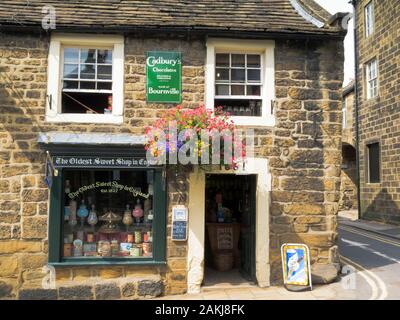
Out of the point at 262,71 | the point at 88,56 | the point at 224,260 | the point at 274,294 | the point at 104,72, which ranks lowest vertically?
the point at 274,294

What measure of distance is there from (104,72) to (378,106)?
532 inches

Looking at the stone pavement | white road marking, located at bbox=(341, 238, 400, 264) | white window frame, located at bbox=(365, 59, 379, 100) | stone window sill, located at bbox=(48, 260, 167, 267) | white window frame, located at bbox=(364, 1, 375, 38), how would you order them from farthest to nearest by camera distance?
white window frame, located at bbox=(364, 1, 375, 38) < white window frame, located at bbox=(365, 59, 379, 100) < white road marking, located at bbox=(341, 238, 400, 264) < stone window sill, located at bbox=(48, 260, 167, 267) < the stone pavement

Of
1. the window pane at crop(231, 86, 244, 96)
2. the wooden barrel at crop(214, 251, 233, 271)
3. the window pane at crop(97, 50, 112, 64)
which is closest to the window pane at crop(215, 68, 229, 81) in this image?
the window pane at crop(231, 86, 244, 96)

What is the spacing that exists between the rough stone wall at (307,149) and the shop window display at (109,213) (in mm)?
2383

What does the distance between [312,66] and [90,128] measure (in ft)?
14.3

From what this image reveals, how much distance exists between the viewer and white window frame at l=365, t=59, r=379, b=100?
60.5ft

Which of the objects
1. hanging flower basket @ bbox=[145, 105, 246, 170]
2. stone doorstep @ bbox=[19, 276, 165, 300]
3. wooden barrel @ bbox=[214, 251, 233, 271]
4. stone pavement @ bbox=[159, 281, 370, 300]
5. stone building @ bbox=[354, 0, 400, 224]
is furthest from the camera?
stone building @ bbox=[354, 0, 400, 224]

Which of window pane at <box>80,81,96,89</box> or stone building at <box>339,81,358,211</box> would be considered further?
stone building at <box>339,81,358,211</box>

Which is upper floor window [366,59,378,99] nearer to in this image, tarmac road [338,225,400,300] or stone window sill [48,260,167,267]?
tarmac road [338,225,400,300]

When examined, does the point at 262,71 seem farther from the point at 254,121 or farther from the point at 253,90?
the point at 254,121

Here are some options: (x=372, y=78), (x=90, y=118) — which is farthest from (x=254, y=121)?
(x=372, y=78)

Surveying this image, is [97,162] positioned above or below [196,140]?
below

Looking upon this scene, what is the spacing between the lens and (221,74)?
27.6ft
